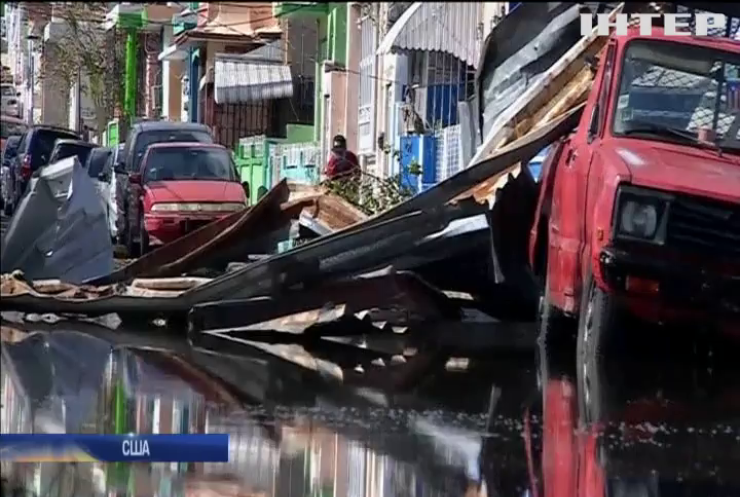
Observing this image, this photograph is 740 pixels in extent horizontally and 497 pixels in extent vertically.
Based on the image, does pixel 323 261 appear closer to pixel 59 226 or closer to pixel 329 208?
pixel 329 208

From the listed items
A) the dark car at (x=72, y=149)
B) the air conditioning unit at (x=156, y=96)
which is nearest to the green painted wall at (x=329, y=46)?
the air conditioning unit at (x=156, y=96)

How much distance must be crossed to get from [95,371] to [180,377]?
21.9 inches

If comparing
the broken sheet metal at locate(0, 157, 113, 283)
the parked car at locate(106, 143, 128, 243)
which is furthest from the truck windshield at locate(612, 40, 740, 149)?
the broken sheet metal at locate(0, 157, 113, 283)

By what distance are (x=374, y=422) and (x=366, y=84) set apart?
2807 mm

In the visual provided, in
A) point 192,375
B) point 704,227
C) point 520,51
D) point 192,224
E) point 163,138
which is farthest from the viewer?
point 520,51

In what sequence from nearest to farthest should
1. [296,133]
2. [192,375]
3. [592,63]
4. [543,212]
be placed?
[296,133] < [192,375] < [543,212] < [592,63]

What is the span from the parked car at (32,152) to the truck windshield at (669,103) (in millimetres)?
3792

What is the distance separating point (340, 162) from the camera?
9.48 metres

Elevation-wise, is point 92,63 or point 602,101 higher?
point 92,63

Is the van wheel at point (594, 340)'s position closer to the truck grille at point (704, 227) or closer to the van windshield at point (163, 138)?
the truck grille at point (704, 227)

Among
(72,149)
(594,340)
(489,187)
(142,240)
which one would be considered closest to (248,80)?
(72,149)

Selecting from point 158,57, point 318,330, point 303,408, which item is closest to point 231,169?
point 158,57

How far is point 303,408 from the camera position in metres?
8.89

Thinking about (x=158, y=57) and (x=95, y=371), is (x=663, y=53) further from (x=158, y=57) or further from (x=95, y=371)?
(x=95, y=371)
